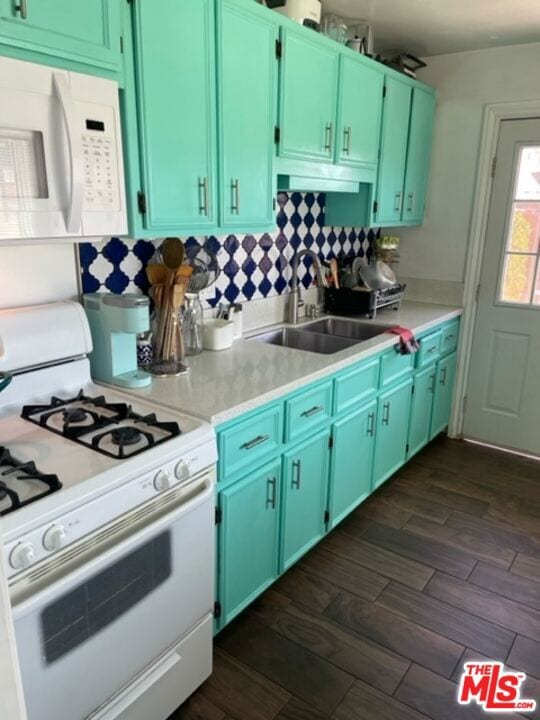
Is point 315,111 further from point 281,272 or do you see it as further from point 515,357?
point 515,357

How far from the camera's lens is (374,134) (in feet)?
9.12

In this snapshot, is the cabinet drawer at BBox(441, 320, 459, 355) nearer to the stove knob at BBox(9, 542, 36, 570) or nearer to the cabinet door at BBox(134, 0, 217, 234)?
the cabinet door at BBox(134, 0, 217, 234)

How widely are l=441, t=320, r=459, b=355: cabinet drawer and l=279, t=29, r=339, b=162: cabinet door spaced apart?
4.61 ft

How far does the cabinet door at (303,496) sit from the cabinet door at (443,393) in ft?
4.50

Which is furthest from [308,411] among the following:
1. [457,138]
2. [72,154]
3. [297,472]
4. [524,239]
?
[457,138]

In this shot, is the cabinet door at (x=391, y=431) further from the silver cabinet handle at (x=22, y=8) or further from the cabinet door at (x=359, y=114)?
the silver cabinet handle at (x=22, y=8)

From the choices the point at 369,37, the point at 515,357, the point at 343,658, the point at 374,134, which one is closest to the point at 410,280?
the point at 515,357

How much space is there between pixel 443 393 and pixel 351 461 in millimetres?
1275

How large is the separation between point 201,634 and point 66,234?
124 cm

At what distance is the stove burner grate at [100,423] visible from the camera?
4.56 feet

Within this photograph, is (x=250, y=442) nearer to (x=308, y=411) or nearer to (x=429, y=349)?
(x=308, y=411)

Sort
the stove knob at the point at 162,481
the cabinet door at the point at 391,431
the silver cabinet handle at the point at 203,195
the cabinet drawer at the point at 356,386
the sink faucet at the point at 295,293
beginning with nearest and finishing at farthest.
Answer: the stove knob at the point at 162,481
the silver cabinet handle at the point at 203,195
the cabinet drawer at the point at 356,386
the cabinet door at the point at 391,431
the sink faucet at the point at 295,293

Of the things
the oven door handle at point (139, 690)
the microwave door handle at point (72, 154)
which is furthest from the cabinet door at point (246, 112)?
the oven door handle at point (139, 690)

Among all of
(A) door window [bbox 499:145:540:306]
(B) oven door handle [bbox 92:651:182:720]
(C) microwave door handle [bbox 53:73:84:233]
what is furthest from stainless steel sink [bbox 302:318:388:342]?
(B) oven door handle [bbox 92:651:182:720]
